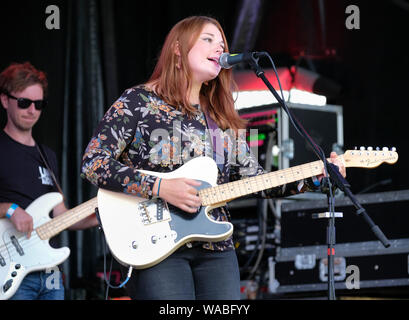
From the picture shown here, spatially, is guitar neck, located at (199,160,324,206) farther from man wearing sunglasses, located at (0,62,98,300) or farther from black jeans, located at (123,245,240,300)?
man wearing sunglasses, located at (0,62,98,300)

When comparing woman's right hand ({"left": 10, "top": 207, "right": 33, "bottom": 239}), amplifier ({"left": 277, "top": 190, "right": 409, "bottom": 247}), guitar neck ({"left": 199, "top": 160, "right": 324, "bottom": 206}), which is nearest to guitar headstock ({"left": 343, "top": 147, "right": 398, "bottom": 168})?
guitar neck ({"left": 199, "top": 160, "right": 324, "bottom": 206})

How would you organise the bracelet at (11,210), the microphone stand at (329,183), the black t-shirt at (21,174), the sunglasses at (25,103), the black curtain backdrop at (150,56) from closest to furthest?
the microphone stand at (329,183), the bracelet at (11,210), the black t-shirt at (21,174), the sunglasses at (25,103), the black curtain backdrop at (150,56)

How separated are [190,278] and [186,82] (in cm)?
88

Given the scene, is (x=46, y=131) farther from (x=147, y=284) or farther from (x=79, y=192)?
(x=147, y=284)

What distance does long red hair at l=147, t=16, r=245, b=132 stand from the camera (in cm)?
282

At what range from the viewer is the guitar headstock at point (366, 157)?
9.44ft

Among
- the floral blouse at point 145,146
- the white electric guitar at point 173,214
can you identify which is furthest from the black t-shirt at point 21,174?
the floral blouse at point 145,146

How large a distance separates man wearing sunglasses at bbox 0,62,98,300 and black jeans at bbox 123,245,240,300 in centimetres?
137

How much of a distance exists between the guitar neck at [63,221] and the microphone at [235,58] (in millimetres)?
1608

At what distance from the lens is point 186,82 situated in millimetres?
2877

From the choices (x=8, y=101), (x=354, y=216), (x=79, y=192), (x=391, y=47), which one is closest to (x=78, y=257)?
(x=79, y=192)

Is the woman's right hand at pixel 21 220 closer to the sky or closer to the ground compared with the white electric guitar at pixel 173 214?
closer to the ground

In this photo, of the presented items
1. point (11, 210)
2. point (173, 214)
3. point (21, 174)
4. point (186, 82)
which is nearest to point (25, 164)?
point (21, 174)

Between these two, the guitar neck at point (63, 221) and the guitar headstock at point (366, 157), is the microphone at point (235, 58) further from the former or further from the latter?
the guitar neck at point (63, 221)
